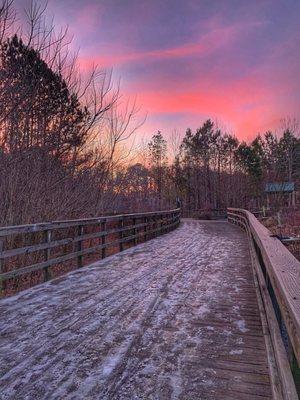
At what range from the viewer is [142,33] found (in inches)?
573

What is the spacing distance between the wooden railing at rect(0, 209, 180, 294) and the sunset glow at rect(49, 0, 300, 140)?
5.68 metres

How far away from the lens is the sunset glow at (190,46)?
1209 cm

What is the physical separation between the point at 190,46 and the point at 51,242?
10.6 m

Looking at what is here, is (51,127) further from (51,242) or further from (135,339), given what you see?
(135,339)

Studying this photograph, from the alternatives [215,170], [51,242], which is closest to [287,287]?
[51,242]

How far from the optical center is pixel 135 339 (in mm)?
3637

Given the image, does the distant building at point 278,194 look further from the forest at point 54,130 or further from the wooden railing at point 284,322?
the wooden railing at point 284,322

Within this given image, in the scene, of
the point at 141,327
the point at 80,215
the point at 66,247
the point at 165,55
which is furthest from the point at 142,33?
the point at 141,327

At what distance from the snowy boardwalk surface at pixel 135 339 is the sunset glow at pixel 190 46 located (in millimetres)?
8387

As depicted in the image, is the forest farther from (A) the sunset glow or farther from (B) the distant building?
(B) the distant building

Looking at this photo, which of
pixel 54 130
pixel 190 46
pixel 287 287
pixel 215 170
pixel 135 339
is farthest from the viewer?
pixel 215 170

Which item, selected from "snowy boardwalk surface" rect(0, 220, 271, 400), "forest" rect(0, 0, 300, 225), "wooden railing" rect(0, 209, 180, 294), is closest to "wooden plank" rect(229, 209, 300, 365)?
"snowy boardwalk surface" rect(0, 220, 271, 400)

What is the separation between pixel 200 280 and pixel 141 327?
254 cm

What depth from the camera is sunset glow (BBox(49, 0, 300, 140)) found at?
12094 millimetres
